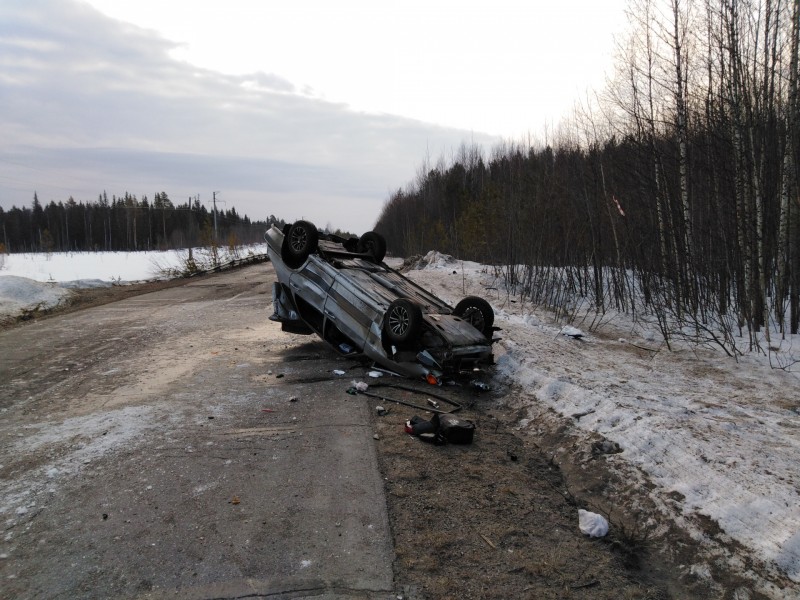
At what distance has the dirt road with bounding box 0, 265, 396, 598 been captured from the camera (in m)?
2.77

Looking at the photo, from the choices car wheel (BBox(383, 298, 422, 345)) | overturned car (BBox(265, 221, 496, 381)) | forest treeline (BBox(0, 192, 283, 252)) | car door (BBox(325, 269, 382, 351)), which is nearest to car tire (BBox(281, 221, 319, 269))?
overturned car (BBox(265, 221, 496, 381))

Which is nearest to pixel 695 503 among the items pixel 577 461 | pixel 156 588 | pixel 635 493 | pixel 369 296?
pixel 635 493

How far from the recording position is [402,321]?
664 centimetres

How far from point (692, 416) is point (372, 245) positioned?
20.5 ft

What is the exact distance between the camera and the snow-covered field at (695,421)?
9.88ft

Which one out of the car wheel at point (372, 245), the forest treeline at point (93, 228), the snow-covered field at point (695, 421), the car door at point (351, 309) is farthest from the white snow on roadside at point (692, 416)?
the forest treeline at point (93, 228)

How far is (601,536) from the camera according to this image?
3.33 m

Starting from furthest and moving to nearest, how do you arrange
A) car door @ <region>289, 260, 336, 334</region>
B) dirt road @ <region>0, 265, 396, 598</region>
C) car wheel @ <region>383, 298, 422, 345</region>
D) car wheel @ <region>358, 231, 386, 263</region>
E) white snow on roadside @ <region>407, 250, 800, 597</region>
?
1. car wheel @ <region>358, 231, 386, 263</region>
2. car door @ <region>289, 260, 336, 334</region>
3. car wheel @ <region>383, 298, 422, 345</region>
4. white snow on roadside @ <region>407, 250, 800, 597</region>
5. dirt road @ <region>0, 265, 396, 598</region>

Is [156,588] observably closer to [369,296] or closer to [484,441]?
[484,441]

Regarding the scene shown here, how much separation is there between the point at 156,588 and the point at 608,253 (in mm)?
15437

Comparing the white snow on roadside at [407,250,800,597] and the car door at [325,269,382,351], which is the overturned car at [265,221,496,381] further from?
the white snow on roadside at [407,250,800,597]

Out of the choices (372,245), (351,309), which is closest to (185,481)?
(351,309)

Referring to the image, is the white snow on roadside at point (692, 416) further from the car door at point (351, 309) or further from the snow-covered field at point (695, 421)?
the car door at point (351, 309)

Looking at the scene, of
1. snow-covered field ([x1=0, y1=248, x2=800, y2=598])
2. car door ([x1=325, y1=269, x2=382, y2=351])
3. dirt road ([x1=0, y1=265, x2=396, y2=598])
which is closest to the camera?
dirt road ([x1=0, y1=265, x2=396, y2=598])
